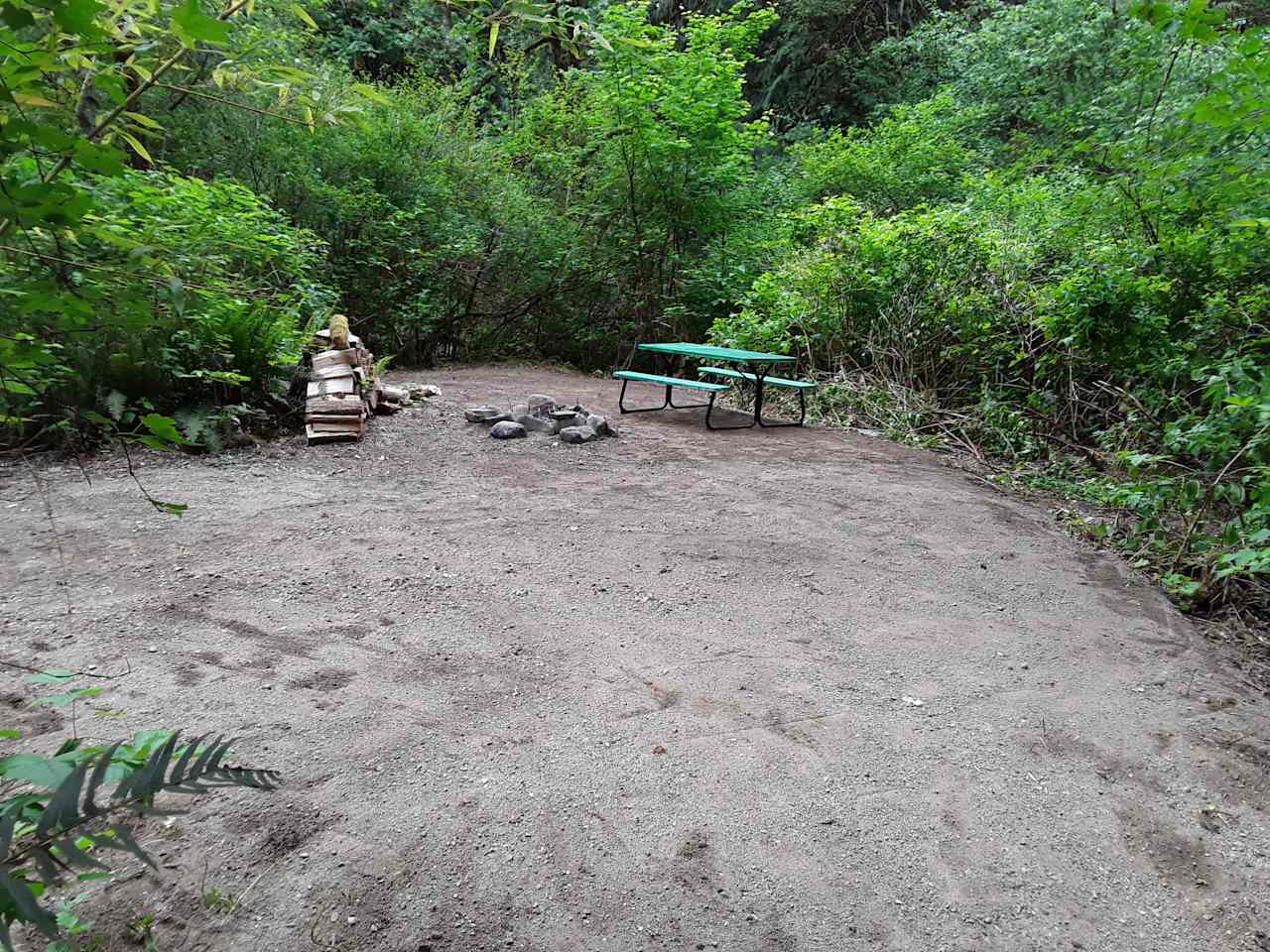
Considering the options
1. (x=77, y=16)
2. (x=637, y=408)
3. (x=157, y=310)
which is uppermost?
(x=77, y=16)

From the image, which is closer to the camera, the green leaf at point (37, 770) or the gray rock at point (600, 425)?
the green leaf at point (37, 770)

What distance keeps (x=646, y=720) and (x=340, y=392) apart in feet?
14.2

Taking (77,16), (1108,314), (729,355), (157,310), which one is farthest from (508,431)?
(77,16)

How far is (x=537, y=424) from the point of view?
650cm

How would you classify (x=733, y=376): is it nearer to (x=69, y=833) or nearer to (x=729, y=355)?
(x=729, y=355)

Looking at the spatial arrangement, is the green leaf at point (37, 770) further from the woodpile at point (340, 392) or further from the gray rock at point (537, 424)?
the gray rock at point (537, 424)

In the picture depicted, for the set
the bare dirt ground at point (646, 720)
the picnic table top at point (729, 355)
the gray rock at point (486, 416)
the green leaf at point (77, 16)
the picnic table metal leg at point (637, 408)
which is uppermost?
the green leaf at point (77, 16)

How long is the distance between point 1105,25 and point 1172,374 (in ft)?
36.6

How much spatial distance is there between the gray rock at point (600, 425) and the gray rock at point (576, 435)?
9cm

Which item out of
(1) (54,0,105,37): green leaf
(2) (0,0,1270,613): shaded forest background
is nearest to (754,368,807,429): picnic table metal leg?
(2) (0,0,1270,613): shaded forest background

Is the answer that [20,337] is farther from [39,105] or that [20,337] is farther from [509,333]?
[509,333]

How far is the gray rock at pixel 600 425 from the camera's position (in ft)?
21.1

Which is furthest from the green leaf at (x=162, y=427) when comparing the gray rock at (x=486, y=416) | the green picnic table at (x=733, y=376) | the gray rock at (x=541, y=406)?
the green picnic table at (x=733, y=376)

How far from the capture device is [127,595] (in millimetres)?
3176
